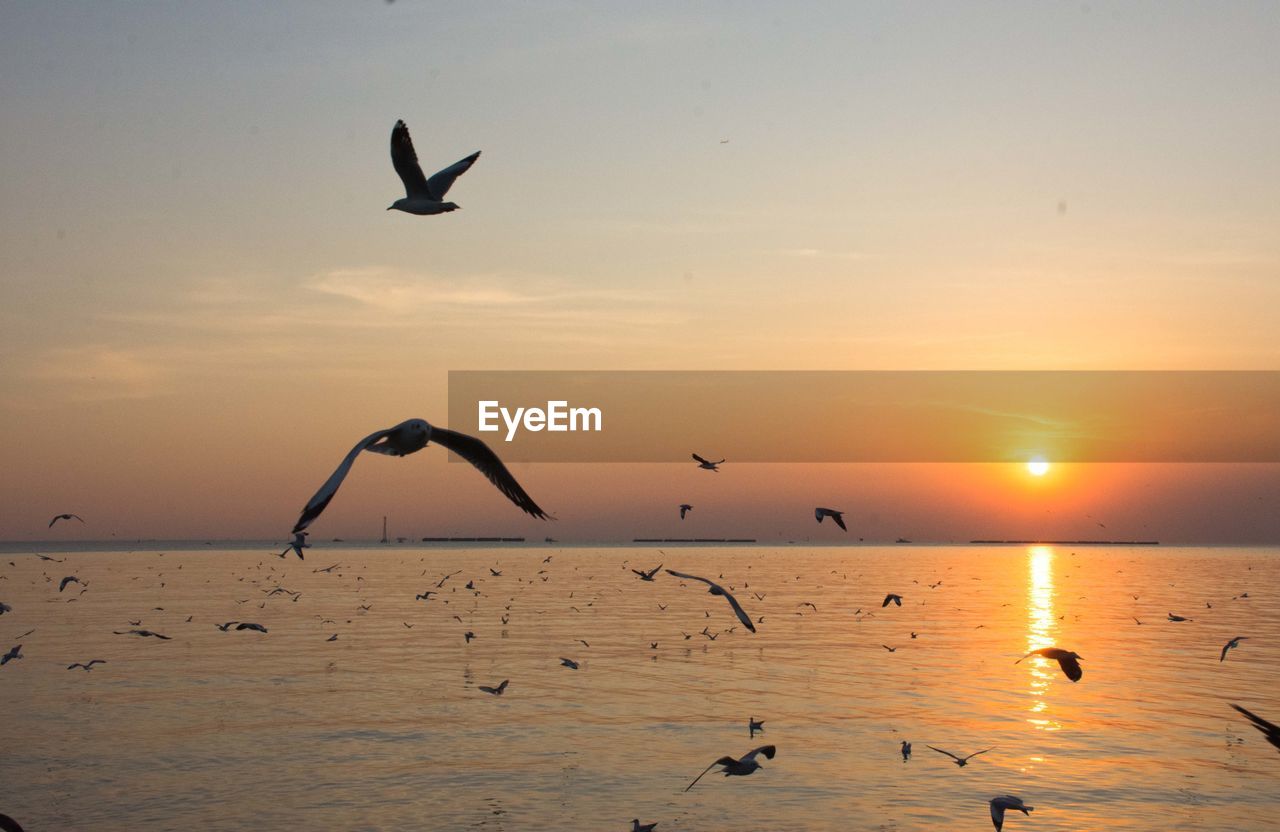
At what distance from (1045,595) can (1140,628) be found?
2949 cm

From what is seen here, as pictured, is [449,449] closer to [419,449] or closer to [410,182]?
[419,449]

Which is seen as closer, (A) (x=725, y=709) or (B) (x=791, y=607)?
(A) (x=725, y=709)

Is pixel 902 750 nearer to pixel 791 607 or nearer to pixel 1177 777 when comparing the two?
pixel 1177 777

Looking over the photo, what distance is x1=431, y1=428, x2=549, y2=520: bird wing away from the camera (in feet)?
48.5

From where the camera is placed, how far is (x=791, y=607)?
6700cm

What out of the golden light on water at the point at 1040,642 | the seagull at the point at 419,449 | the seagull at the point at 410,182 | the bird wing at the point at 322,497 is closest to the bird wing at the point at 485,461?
the seagull at the point at 419,449

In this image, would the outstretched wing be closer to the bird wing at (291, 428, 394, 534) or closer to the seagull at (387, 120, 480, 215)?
the seagull at (387, 120, 480, 215)

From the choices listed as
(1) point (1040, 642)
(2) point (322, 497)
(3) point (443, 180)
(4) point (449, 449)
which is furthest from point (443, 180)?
(1) point (1040, 642)

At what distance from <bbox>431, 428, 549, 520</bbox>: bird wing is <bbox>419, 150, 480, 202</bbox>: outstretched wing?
17.6 feet

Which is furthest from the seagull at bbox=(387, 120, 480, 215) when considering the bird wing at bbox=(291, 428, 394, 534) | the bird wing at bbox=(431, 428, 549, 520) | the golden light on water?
the golden light on water

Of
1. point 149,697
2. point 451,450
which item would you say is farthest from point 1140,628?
point 451,450

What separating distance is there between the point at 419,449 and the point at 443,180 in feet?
23.8

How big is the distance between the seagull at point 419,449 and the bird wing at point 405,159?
5.27 metres

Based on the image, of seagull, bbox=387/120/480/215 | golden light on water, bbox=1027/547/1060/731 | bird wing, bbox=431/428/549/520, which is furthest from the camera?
golden light on water, bbox=1027/547/1060/731
